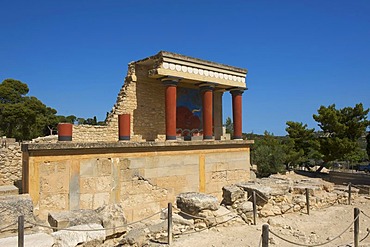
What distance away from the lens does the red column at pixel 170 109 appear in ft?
37.8

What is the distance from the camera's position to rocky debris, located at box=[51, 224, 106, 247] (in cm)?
500

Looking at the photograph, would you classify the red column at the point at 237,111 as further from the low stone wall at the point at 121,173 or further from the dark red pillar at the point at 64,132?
the dark red pillar at the point at 64,132

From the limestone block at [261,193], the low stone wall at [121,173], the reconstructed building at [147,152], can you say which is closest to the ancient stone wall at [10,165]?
the low stone wall at [121,173]

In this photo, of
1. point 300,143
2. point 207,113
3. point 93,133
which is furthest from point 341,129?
point 93,133

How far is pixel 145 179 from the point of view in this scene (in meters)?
8.72

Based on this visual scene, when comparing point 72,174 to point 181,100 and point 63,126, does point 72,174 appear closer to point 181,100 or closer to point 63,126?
point 63,126

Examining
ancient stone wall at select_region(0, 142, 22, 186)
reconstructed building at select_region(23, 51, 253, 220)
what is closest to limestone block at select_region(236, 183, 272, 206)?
reconstructed building at select_region(23, 51, 253, 220)

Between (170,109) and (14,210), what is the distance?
7228 millimetres

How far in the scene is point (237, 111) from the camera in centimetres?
1445

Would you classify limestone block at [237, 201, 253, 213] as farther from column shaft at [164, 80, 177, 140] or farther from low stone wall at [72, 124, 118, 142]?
low stone wall at [72, 124, 118, 142]

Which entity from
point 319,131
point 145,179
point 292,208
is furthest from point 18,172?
point 319,131

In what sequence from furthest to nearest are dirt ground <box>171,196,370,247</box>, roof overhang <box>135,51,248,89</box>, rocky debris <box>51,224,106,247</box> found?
1. roof overhang <box>135,51,248,89</box>
2. dirt ground <box>171,196,370,247</box>
3. rocky debris <box>51,224,106,247</box>

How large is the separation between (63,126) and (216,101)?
31.8 feet

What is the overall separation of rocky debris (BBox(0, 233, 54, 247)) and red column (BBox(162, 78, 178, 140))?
6753 mm
